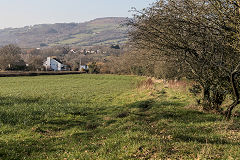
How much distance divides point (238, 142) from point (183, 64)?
5.77 metres

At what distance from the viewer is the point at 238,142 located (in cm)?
744

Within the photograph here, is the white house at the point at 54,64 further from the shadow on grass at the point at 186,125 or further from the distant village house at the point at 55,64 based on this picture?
the shadow on grass at the point at 186,125

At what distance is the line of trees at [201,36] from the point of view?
27.8 ft

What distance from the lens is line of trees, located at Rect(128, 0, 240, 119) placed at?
8.47m

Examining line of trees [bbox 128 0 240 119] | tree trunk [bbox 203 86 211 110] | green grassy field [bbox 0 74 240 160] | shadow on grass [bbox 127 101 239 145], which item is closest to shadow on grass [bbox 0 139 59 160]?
green grassy field [bbox 0 74 240 160]

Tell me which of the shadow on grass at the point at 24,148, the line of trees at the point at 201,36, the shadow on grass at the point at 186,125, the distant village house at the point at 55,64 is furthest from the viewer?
the distant village house at the point at 55,64

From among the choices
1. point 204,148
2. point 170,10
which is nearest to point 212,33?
point 170,10

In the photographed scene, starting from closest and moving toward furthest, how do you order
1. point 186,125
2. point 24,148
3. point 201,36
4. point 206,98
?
point 24,148
point 201,36
point 186,125
point 206,98

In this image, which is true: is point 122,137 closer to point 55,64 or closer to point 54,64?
point 55,64

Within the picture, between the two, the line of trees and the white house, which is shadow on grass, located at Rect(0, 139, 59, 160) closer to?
the line of trees

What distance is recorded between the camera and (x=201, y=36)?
984cm

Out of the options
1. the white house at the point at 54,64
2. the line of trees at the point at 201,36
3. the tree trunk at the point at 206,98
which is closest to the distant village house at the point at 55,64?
the white house at the point at 54,64

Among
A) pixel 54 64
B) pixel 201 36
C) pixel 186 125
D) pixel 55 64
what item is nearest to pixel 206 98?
pixel 186 125

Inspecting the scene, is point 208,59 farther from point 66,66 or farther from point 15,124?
point 66,66
